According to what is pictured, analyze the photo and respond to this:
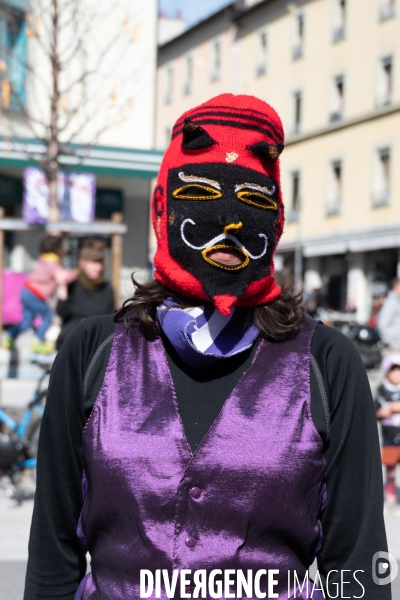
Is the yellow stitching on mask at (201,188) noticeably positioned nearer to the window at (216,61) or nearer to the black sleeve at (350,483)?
the black sleeve at (350,483)

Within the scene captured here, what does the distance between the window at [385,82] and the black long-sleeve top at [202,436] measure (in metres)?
32.1

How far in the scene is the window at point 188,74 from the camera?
4863 centimetres

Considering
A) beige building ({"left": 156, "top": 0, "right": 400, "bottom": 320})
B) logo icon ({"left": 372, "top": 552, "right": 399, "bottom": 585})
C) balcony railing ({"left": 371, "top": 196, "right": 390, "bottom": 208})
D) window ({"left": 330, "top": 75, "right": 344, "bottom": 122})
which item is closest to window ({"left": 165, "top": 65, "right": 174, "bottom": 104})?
beige building ({"left": 156, "top": 0, "right": 400, "bottom": 320})

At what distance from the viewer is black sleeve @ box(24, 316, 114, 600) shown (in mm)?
1960

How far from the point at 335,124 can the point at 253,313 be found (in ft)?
114

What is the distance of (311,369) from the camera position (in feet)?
6.29

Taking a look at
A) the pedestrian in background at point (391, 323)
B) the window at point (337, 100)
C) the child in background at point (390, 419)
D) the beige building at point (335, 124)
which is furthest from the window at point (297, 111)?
the child in background at point (390, 419)

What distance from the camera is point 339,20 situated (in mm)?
35469

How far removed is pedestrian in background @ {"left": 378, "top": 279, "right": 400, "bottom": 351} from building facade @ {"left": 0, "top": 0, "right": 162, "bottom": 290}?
6546 millimetres

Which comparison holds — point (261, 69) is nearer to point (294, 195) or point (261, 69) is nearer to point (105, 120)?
point (294, 195)

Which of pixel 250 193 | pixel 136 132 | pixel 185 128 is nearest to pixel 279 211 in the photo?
pixel 250 193

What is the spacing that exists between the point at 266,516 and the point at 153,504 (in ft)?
0.76

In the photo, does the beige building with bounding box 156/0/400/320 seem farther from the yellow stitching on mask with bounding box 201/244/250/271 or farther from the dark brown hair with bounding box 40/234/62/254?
the yellow stitching on mask with bounding box 201/244/250/271

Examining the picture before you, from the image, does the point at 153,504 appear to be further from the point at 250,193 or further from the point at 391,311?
the point at 391,311
